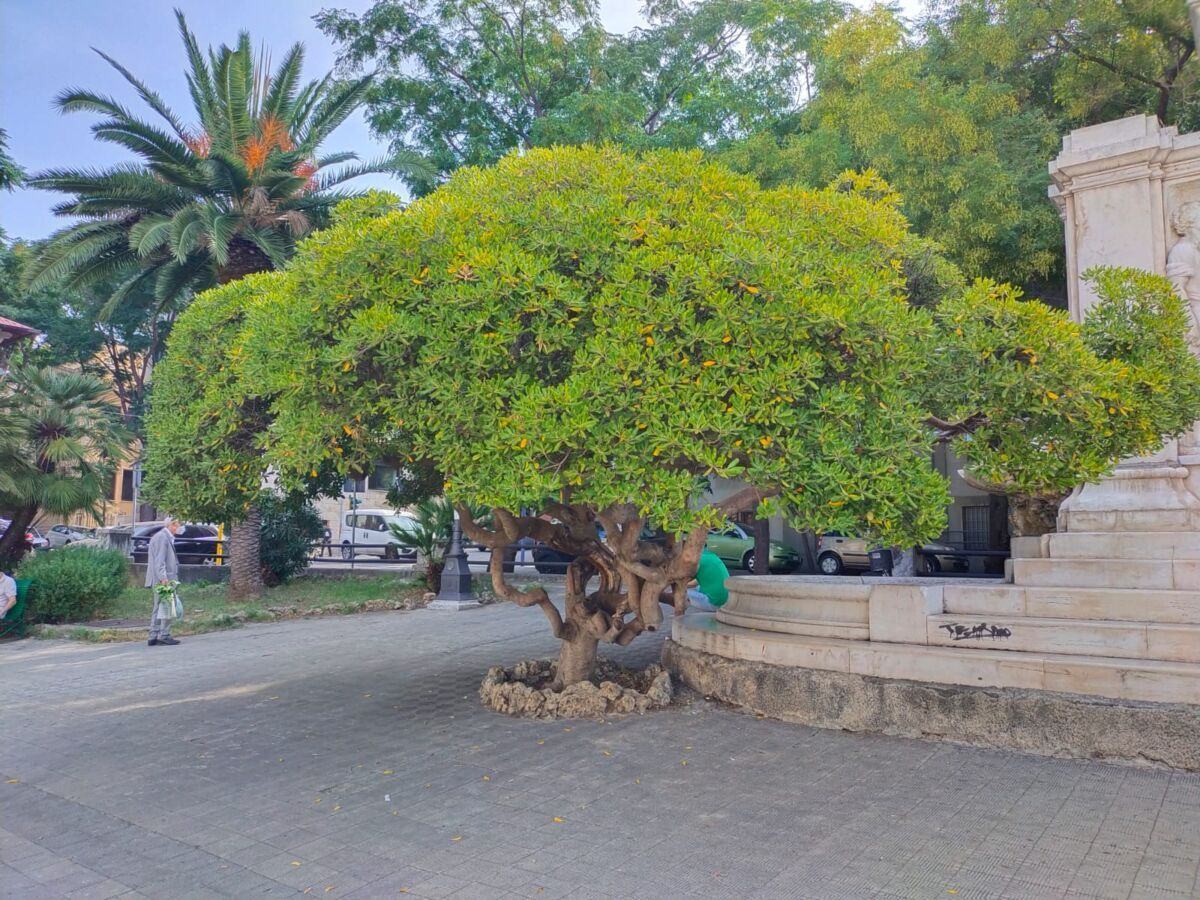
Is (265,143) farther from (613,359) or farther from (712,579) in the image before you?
(613,359)

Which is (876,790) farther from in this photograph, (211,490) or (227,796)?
(211,490)

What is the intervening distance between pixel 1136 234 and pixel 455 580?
11038 mm

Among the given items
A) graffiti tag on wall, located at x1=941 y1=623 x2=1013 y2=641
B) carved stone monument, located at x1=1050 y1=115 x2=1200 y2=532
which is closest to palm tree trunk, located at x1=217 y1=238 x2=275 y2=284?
carved stone monument, located at x1=1050 y1=115 x2=1200 y2=532

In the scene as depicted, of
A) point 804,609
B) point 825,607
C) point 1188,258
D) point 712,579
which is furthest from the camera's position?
point 712,579

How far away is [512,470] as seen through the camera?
4887 mm

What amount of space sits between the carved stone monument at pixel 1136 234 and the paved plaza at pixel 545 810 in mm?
3172

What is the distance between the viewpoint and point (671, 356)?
4887 mm

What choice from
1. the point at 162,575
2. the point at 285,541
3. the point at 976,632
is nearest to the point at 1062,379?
the point at 976,632

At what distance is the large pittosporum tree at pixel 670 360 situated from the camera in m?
4.83

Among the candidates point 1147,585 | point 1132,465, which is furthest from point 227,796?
point 1132,465

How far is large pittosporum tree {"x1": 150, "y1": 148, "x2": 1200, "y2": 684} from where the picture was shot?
15.8 feet

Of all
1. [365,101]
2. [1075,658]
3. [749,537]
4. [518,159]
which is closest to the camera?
[1075,658]

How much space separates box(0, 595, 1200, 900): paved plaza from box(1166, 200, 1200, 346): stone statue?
4.86 meters

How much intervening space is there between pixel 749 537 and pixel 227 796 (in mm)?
18094
